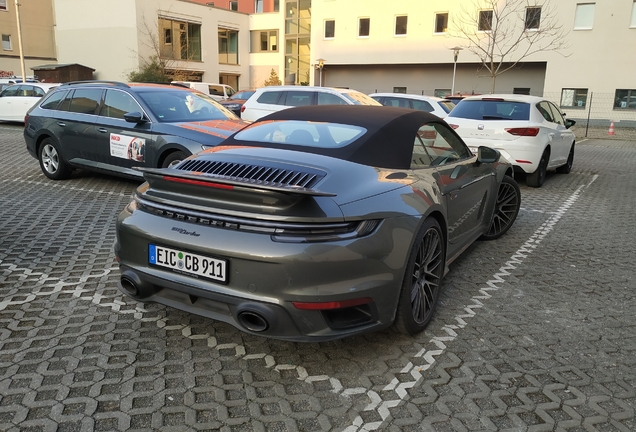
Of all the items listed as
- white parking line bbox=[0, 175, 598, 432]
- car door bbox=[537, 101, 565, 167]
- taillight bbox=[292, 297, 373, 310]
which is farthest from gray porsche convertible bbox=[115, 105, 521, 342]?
car door bbox=[537, 101, 565, 167]

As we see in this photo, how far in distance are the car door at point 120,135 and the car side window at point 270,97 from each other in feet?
19.1

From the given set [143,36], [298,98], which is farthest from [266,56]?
[298,98]

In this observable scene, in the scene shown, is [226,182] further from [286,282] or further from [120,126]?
[120,126]

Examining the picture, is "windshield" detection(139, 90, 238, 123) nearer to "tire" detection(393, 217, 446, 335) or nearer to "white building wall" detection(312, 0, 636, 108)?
"tire" detection(393, 217, 446, 335)

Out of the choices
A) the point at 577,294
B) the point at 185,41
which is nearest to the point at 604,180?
the point at 577,294

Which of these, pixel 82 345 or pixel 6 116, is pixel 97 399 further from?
pixel 6 116

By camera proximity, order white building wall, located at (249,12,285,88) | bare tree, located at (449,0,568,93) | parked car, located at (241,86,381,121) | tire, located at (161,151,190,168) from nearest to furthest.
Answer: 1. tire, located at (161,151,190,168)
2. parked car, located at (241,86,381,121)
3. bare tree, located at (449,0,568,93)
4. white building wall, located at (249,12,285,88)

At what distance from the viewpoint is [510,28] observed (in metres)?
33.5

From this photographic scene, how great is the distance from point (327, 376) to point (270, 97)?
11331 mm

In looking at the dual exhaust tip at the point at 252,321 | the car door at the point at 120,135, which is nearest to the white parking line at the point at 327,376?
the dual exhaust tip at the point at 252,321

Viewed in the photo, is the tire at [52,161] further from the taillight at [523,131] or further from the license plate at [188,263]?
the taillight at [523,131]

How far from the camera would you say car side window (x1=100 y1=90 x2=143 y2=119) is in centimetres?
771

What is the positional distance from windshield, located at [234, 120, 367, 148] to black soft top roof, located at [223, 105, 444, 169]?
0.06 metres

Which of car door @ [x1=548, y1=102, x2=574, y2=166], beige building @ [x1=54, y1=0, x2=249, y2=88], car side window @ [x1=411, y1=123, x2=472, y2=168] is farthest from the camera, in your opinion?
beige building @ [x1=54, y1=0, x2=249, y2=88]
